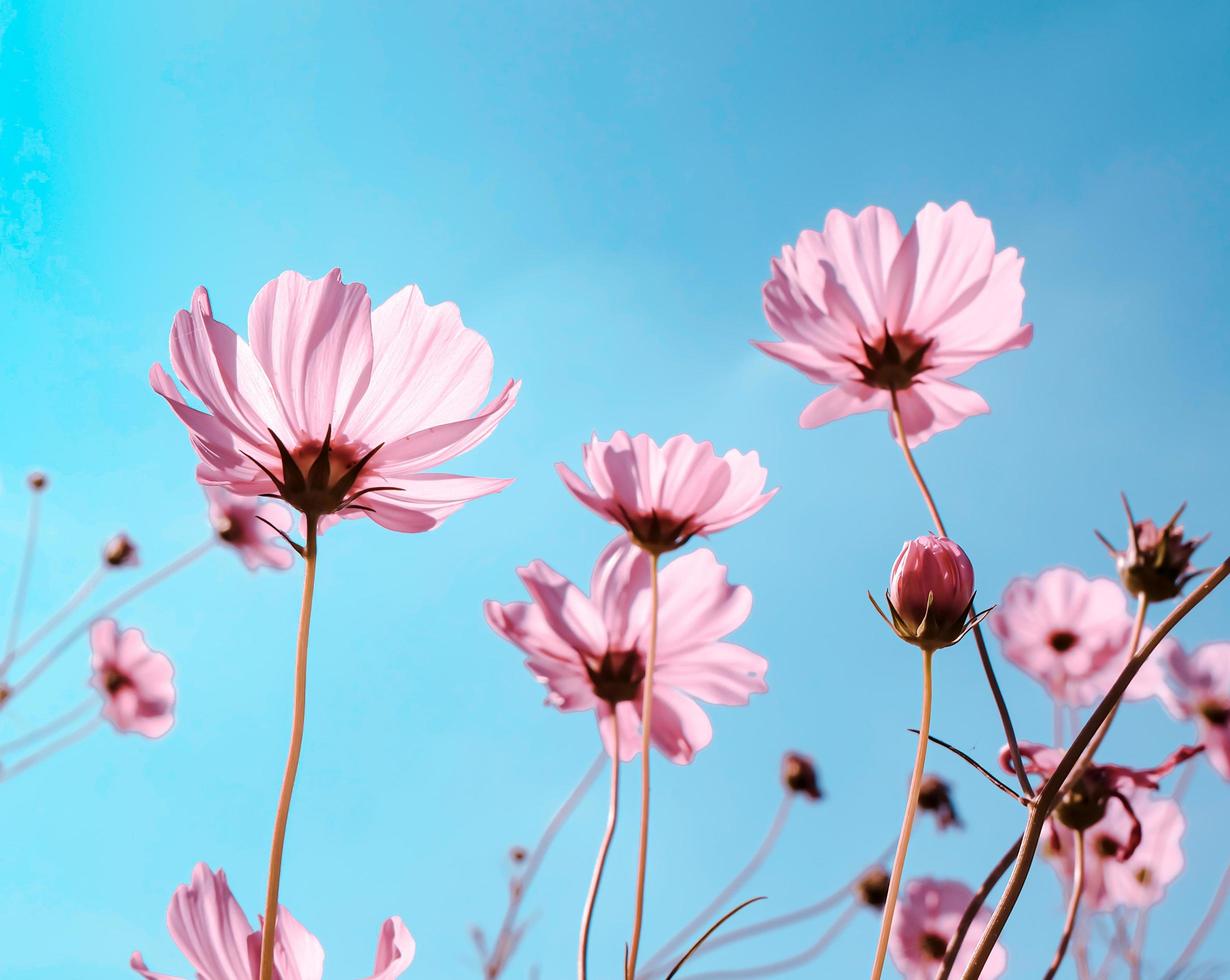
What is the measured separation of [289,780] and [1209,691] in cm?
98

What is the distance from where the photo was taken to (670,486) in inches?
20.3

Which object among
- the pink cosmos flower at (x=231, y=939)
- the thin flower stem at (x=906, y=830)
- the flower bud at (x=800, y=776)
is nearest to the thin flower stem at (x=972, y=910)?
the thin flower stem at (x=906, y=830)

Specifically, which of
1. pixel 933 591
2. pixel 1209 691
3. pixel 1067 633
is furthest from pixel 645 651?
→ pixel 1209 691

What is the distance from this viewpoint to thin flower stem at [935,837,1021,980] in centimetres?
30

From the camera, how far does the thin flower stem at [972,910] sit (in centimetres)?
30

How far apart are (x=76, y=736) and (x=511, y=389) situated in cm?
120

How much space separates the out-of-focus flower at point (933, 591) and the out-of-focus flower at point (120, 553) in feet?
6.78

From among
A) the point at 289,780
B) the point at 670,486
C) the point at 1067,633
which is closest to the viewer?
the point at 289,780

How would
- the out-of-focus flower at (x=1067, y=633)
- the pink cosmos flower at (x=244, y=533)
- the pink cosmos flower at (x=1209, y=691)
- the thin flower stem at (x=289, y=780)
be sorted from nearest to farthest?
the thin flower stem at (x=289, y=780), the out-of-focus flower at (x=1067, y=633), the pink cosmos flower at (x=1209, y=691), the pink cosmos flower at (x=244, y=533)

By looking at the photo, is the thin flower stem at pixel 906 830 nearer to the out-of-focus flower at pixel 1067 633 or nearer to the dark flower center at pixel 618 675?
the dark flower center at pixel 618 675

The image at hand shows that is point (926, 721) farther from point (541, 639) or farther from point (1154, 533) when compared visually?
point (1154, 533)

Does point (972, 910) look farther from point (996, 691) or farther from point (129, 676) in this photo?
point (129, 676)

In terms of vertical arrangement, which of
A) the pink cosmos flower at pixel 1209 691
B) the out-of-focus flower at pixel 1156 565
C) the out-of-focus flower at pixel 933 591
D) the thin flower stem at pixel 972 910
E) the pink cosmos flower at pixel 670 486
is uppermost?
the pink cosmos flower at pixel 1209 691

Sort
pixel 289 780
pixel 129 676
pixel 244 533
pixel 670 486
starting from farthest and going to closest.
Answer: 1. pixel 244 533
2. pixel 129 676
3. pixel 670 486
4. pixel 289 780
